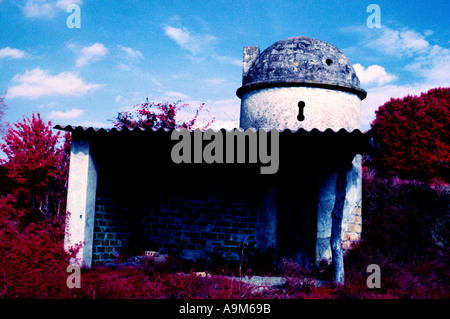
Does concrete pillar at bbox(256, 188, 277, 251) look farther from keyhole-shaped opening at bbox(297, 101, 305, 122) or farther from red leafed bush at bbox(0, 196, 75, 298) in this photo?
red leafed bush at bbox(0, 196, 75, 298)

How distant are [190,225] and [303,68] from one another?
5.51 metres

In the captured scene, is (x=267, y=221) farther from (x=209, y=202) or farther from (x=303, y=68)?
(x=303, y=68)

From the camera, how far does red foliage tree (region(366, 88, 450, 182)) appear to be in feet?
63.0

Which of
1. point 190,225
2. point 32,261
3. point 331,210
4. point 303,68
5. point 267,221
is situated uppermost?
point 303,68

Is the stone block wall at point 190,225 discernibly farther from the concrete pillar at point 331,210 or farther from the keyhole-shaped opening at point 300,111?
the keyhole-shaped opening at point 300,111

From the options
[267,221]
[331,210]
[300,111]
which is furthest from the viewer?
[300,111]

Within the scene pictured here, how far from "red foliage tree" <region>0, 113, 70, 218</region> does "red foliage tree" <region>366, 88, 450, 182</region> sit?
50.5ft

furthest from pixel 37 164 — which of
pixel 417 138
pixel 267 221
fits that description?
pixel 417 138

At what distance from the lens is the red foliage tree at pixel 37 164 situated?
10055mm

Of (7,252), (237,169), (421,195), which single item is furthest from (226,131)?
(421,195)

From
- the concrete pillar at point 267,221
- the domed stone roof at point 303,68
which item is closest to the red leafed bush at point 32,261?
the concrete pillar at point 267,221

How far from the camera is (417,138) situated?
19.7 meters
